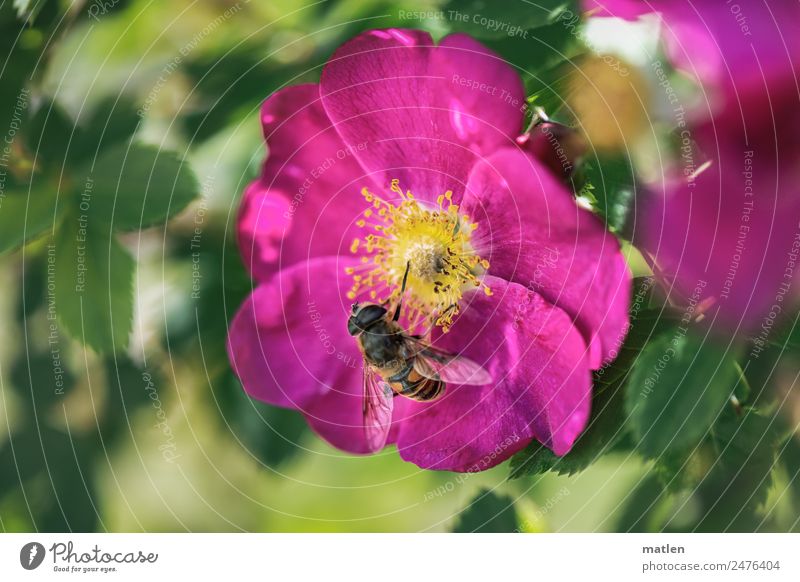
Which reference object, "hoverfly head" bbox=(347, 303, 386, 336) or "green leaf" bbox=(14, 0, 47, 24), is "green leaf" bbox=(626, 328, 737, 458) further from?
"green leaf" bbox=(14, 0, 47, 24)

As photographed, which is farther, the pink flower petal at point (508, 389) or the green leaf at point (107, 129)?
the green leaf at point (107, 129)

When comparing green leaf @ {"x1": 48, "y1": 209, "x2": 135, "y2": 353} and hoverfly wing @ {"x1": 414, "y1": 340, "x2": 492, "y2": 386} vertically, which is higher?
green leaf @ {"x1": 48, "y1": 209, "x2": 135, "y2": 353}

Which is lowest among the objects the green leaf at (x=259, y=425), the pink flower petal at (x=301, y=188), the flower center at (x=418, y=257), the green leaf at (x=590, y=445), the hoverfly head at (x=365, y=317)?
the green leaf at (x=590, y=445)

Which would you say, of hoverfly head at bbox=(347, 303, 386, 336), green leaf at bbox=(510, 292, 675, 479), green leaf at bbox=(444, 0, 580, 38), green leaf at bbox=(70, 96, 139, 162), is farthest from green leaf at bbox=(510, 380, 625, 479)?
green leaf at bbox=(70, 96, 139, 162)

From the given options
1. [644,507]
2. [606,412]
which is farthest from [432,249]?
[644,507]

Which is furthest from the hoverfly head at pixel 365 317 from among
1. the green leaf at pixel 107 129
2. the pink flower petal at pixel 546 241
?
the green leaf at pixel 107 129

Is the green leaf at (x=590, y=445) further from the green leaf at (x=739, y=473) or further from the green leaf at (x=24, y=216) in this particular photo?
the green leaf at (x=24, y=216)

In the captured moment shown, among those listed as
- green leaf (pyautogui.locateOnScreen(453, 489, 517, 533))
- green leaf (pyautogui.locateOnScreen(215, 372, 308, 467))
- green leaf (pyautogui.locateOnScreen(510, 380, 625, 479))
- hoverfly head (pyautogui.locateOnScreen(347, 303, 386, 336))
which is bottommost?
green leaf (pyautogui.locateOnScreen(453, 489, 517, 533))
